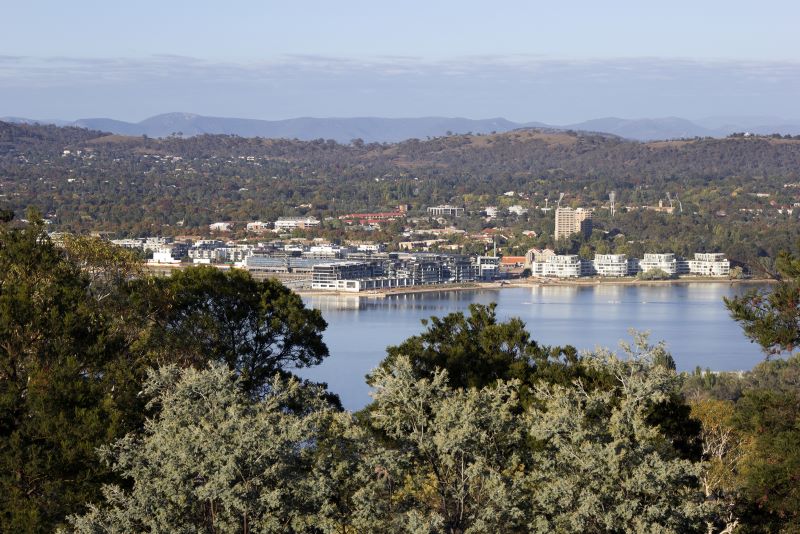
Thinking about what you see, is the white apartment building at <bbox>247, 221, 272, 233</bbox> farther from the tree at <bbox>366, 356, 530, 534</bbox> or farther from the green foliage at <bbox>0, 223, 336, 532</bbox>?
the tree at <bbox>366, 356, 530, 534</bbox>

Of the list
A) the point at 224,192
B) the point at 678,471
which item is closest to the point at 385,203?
the point at 224,192

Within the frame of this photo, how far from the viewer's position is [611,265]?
32.0 metres

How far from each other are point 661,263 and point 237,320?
26.1m

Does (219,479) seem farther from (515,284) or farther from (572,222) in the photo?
(572,222)

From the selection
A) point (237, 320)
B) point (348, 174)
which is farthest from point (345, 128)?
point (237, 320)

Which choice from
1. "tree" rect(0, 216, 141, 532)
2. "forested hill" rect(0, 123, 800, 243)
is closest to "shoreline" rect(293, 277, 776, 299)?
"forested hill" rect(0, 123, 800, 243)

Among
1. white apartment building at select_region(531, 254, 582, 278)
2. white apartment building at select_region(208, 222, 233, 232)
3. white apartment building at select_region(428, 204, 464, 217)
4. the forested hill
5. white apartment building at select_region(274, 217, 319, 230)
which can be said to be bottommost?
white apartment building at select_region(531, 254, 582, 278)

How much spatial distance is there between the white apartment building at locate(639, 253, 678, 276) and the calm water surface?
1.87m

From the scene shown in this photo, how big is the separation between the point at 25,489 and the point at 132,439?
→ 1.35ft

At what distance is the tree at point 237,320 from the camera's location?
6.23 meters

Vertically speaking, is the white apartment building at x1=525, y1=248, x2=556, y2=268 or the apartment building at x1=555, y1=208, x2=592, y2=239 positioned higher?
the apartment building at x1=555, y1=208, x2=592, y2=239

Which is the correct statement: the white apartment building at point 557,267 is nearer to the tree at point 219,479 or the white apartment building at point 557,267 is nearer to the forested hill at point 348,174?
the forested hill at point 348,174

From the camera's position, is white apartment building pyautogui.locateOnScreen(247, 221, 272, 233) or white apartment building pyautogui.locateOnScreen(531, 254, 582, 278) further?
white apartment building pyautogui.locateOnScreen(247, 221, 272, 233)

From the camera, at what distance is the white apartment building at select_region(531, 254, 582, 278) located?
31.2 metres
